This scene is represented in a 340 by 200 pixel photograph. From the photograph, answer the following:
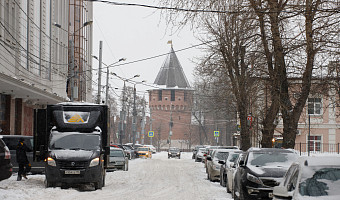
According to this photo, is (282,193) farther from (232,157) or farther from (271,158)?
(232,157)

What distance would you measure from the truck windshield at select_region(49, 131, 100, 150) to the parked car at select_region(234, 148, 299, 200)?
582cm

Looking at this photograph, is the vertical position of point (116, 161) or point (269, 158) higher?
point (269, 158)

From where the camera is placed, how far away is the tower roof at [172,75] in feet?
A: 413

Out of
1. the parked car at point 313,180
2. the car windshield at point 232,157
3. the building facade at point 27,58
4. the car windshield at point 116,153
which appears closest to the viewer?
the parked car at point 313,180

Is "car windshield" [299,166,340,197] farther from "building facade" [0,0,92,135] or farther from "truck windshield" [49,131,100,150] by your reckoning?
"building facade" [0,0,92,135]

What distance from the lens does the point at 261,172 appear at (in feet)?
51.8

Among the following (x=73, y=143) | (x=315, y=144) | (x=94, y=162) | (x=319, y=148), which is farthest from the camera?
(x=315, y=144)

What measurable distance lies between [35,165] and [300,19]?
43.0 feet

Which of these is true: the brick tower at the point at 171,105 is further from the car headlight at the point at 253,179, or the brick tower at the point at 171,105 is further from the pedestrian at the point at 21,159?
the car headlight at the point at 253,179

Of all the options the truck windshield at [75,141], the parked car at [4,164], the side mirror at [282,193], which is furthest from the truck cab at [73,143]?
the side mirror at [282,193]

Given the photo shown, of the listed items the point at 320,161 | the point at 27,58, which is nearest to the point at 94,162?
the point at 320,161

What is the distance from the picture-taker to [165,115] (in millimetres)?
133250

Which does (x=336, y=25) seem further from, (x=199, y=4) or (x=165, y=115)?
(x=165, y=115)

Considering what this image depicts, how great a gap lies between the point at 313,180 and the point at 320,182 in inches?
4.1
